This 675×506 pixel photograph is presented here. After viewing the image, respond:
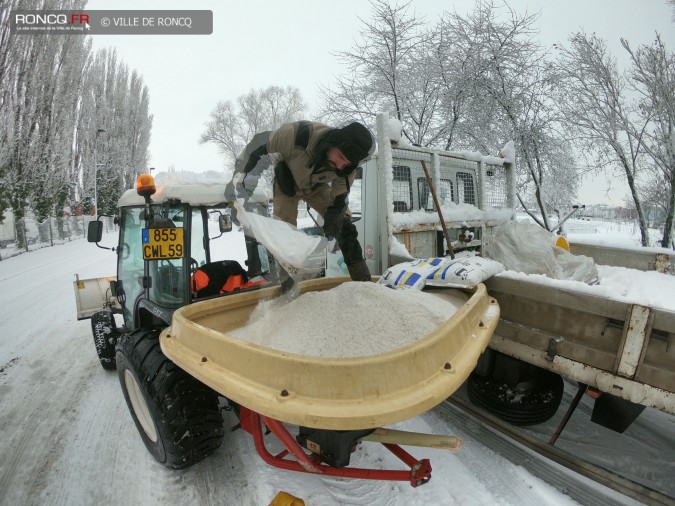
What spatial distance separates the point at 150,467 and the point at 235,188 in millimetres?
2005

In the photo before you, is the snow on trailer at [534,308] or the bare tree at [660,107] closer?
the snow on trailer at [534,308]

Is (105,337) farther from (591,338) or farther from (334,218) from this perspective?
(591,338)

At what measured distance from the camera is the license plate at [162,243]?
231cm

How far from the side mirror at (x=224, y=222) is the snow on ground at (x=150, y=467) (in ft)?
5.50

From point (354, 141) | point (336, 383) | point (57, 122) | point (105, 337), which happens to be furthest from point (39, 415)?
point (57, 122)

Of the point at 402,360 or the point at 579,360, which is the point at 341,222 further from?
the point at 579,360

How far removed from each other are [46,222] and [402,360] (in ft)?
73.8

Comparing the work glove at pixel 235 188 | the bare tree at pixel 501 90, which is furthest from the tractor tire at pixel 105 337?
the bare tree at pixel 501 90

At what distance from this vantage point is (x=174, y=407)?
2033 millimetres

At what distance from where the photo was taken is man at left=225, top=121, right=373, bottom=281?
2293 millimetres

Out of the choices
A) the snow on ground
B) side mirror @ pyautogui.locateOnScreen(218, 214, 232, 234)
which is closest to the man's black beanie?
side mirror @ pyautogui.locateOnScreen(218, 214, 232, 234)

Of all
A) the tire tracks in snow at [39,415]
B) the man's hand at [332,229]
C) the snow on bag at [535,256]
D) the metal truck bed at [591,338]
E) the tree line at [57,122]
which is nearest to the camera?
the metal truck bed at [591,338]

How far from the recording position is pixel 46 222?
17.9m

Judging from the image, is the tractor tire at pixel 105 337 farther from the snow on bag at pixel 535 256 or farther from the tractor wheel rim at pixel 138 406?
the snow on bag at pixel 535 256
